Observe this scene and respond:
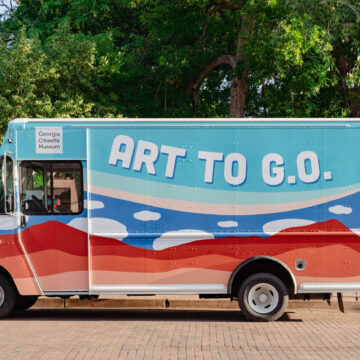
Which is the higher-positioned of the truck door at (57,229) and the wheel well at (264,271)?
the truck door at (57,229)

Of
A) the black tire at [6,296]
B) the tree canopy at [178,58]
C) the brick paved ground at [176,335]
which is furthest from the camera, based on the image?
the tree canopy at [178,58]

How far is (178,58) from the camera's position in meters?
19.8

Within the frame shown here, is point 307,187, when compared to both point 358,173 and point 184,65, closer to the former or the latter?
point 358,173

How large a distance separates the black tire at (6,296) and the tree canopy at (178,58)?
859 cm

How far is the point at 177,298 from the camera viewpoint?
1211 centimetres

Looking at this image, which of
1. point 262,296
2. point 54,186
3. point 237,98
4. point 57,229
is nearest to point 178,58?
point 237,98

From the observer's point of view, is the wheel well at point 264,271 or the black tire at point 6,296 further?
the black tire at point 6,296

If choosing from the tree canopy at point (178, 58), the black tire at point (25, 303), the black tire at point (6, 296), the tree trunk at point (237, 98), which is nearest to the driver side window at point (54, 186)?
the black tire at point (6, 296)

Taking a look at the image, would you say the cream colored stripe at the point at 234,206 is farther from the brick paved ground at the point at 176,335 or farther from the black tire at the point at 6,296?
the black tire at the point at 6,296

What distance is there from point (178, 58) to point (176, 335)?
1218 centimetres

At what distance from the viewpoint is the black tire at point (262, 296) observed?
10.1 meters

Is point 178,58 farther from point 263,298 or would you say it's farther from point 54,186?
point 263,298

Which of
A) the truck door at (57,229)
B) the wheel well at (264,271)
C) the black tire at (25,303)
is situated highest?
the truck door at (57,229)

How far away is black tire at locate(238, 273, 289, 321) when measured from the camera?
1009 cm
